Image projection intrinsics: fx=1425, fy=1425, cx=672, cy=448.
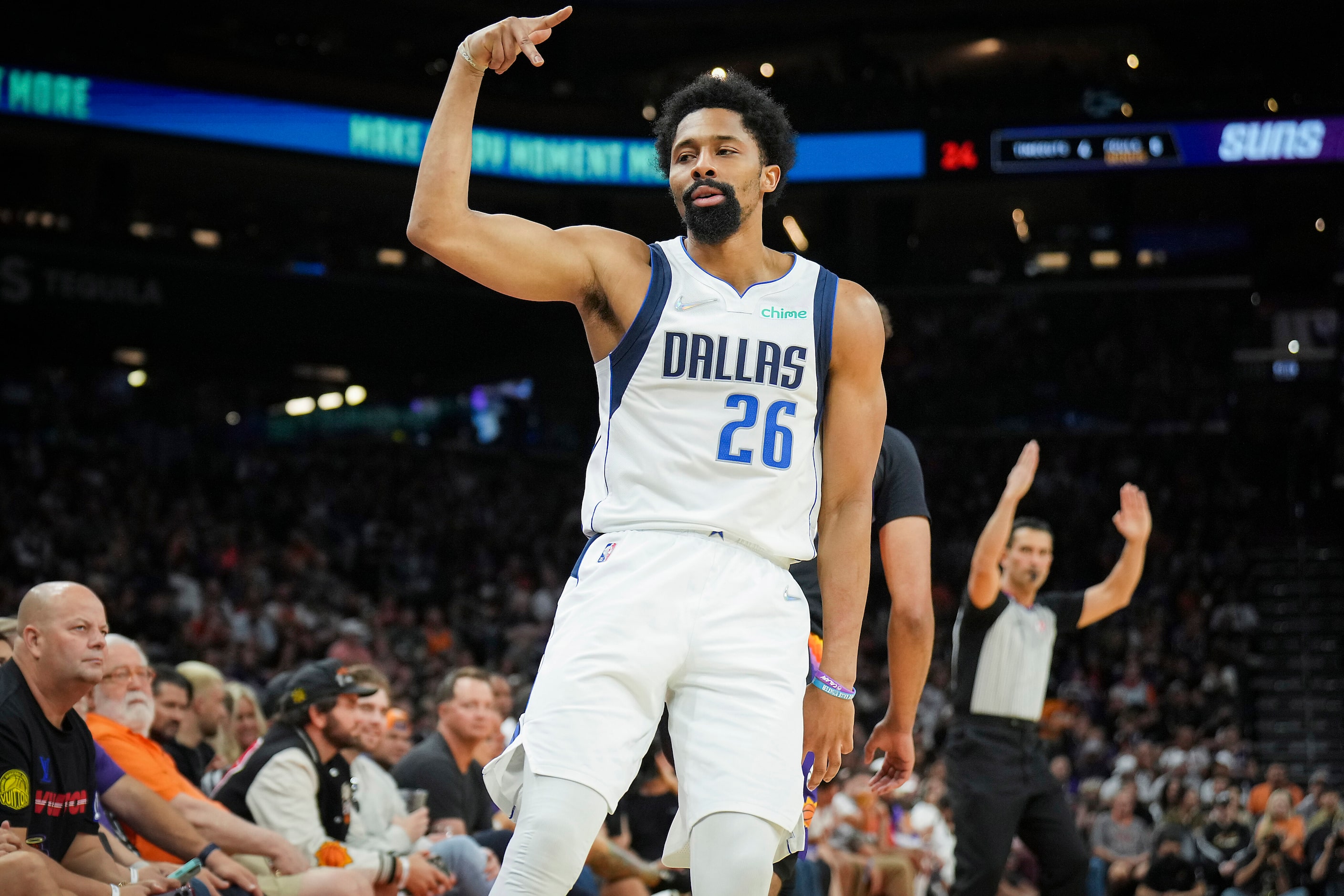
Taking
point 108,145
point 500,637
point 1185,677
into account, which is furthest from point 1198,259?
point 108,145

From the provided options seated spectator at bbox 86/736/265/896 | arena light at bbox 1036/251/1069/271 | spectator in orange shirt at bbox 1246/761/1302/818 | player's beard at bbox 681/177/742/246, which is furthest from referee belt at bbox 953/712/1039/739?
arena light at bbox 1036/251/1069/271

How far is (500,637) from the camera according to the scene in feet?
60.2

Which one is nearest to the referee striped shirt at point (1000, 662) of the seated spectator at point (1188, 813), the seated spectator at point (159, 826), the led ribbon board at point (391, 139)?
the seated spectator at point (159, 826)

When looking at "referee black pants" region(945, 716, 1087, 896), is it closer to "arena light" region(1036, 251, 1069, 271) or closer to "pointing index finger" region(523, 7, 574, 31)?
"pointing index finger" region(523, 7, 574, 31)

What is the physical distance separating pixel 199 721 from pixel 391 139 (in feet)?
51.7

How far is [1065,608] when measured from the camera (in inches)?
263

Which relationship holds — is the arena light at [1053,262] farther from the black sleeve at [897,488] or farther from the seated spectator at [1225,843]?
the black sleeve at [897,488]

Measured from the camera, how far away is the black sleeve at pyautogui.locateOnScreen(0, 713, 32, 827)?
4246 millimetres

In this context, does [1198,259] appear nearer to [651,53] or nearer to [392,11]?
[651,53]

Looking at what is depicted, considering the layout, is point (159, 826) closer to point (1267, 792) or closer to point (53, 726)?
point (53, 726)

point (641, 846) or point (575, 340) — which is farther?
point (575, 340)

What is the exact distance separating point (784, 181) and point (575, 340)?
2067cm

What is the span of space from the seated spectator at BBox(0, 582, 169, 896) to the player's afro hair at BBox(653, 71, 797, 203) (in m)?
2.38

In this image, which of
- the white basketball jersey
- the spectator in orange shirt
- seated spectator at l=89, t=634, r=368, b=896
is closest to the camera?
the white basketball jersey
